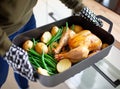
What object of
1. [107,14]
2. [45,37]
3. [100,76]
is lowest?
[100,76]

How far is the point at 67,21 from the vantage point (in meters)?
0.83

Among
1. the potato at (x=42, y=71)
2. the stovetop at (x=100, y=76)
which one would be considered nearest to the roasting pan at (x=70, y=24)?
the potato at (x=42, y=71)

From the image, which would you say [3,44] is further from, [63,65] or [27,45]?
[63,65]

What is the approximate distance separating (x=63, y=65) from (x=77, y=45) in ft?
0.33

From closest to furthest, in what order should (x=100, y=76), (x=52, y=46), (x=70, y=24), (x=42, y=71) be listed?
1. (x=42, y=71)
2. (x=52, y=46)
3. (x=70, y=24)
4. (x=100, y=76)

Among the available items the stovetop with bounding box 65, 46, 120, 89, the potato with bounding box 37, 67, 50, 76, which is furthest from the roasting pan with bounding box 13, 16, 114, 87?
the stovetop with bounding box 65, 46, 120, 89

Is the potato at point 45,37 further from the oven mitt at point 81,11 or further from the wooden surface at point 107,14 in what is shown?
the wooden surface at point 107,14

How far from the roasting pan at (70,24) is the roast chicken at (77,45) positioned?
0.09 feet

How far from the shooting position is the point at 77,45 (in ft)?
2.23

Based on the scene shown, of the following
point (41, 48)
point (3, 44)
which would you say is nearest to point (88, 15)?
point (41, 48)

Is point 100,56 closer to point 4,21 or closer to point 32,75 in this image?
point 32,75

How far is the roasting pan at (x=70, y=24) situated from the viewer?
2.02 ft

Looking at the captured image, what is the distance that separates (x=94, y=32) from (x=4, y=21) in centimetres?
37

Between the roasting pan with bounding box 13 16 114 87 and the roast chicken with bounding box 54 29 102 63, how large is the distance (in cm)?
3
